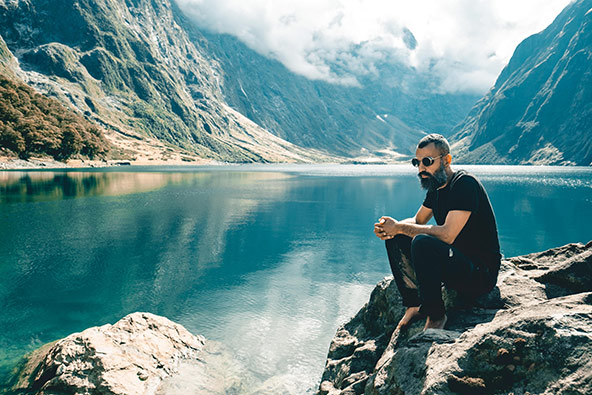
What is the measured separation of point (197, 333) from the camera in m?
17.7

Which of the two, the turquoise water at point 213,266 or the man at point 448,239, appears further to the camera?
the turquoise water at point 213,266

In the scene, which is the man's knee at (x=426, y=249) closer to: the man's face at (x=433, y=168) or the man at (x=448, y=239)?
the man at (x=448, y=239)

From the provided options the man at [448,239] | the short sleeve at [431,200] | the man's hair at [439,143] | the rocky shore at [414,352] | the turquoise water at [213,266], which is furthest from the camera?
the turquoise water at [213,266]

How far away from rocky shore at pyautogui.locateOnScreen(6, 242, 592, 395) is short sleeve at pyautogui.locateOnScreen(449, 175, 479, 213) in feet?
6.07

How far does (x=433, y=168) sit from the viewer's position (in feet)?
23.1

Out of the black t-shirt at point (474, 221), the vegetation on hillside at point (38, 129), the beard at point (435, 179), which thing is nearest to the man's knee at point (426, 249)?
the black t-shirt at point (474, 221)

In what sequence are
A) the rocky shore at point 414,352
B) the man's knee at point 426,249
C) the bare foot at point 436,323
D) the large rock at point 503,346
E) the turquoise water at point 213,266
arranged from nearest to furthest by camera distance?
the large rock at point 503,346, the rocky shore at point 414,352, the man's knee at point 426,249, the bare foot at point 436,323, the turquoise water at point 213,266

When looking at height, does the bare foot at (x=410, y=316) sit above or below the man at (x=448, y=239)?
below

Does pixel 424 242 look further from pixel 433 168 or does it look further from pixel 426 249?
pixel 433 168

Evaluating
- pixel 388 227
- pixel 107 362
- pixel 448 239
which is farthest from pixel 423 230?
pixel 107 362

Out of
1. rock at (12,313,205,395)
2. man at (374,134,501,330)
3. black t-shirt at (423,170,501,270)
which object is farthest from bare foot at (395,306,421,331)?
rock at (12,313,205,395)

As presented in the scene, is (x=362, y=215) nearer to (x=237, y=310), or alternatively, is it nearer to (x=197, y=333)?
(x=237, y=310)

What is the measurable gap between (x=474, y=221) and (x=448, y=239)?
25.2 inches

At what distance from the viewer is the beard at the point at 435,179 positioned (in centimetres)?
698
